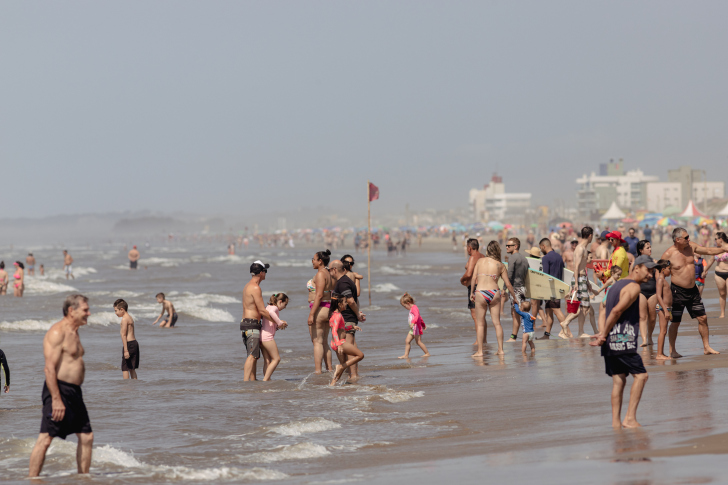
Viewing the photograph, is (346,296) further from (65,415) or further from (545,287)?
(65,415)

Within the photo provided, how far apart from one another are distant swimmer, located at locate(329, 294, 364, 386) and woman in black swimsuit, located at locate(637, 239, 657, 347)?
3.47 metres

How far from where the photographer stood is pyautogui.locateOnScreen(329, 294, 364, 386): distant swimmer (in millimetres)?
9656

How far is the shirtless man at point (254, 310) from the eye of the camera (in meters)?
9.90

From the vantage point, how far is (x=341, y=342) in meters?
9.74

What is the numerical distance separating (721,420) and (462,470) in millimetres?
2309

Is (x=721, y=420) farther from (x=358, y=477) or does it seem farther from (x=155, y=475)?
(x=155, y=475)

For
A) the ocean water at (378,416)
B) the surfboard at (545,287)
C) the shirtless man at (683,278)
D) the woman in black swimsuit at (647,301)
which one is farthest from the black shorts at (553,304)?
the shirtless man at (683,278)

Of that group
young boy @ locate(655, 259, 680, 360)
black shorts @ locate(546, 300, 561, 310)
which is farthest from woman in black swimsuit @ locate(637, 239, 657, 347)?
black shorts @ locate(546, 300, 561, 310)

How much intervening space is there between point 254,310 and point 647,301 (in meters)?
4.88

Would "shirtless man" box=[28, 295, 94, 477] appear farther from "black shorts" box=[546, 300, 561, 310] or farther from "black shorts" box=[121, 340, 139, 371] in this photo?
"black shorts" box=[546, 300, 561, 310]

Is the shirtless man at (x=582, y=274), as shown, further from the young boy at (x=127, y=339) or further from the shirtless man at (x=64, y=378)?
the shirtless man at (x=64, y=378)

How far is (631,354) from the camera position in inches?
259

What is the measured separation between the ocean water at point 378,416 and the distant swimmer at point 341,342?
0.89 ft

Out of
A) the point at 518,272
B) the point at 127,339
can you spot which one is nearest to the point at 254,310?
the point at 127,339
